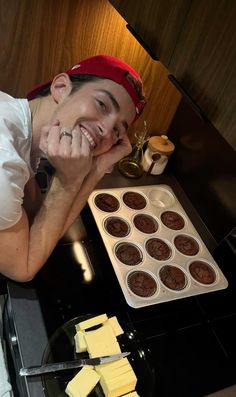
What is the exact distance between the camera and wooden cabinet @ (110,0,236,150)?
0.71 m

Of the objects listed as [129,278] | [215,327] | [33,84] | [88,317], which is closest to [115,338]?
[88,317]

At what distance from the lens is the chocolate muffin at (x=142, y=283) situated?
1.19m

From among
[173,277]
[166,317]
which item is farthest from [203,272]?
[166,317]

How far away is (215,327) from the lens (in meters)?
1.20

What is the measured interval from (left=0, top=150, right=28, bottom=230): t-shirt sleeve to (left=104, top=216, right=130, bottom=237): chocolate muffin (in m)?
0.53

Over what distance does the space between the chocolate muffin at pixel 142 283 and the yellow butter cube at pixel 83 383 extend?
1.02 ft

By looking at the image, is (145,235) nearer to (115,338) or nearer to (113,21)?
(115,338)

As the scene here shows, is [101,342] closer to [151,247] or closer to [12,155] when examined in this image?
[151,247]

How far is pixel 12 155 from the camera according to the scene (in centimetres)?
84

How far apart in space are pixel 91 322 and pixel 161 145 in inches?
36.1

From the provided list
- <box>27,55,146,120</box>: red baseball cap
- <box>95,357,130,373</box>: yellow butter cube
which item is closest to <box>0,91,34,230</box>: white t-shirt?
<box>27,55,146,120</box>: red baseball cap

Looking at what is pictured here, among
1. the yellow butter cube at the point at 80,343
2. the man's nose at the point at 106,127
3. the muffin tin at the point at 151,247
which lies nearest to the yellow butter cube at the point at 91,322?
the yellow butter cube at the point at 80,343

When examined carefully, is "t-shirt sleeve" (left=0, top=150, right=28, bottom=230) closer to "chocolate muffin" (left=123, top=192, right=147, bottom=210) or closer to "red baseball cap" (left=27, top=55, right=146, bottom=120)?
"red baseball cap" (left=27, top=55, right=146, bottom=120)

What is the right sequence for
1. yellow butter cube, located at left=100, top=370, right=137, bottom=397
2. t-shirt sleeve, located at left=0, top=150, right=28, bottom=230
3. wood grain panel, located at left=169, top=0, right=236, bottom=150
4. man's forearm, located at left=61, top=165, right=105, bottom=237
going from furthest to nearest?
man's forearm, located at left=61, top=165, right=105, bottom=237, yellow butter cube, located at left=100, top=370, right=137, bottom=397, t-shirt sleeve, located at left=0, top=150, right=28, bottom=230, wood grain panel, located at left=169, top=0, right=236, bottom=150
